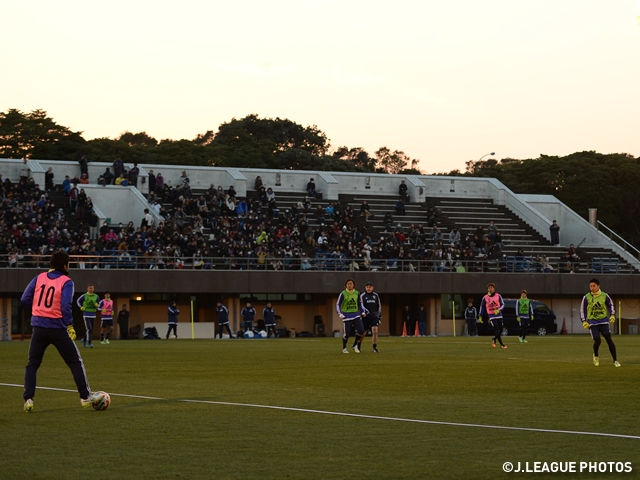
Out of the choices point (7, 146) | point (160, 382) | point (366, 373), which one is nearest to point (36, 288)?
point (160, 382)

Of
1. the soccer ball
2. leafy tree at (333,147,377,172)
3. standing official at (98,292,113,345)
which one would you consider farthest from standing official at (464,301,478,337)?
leafy tree at (333,147,377,172)

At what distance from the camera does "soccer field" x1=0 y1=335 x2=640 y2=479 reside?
920 centimetres

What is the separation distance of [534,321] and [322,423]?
46023 millimetres

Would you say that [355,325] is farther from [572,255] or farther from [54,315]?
[572,255]

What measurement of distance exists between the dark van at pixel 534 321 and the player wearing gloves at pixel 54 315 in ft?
145

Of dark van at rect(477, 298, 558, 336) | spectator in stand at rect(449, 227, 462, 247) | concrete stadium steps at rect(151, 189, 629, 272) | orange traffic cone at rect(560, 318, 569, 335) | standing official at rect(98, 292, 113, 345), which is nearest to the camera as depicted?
standing official at rect(98, 292, 113, 345)

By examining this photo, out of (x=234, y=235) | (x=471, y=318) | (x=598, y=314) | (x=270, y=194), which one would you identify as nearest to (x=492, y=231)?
(x=471, y=318)

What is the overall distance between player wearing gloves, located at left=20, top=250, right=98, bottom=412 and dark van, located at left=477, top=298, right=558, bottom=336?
1737 inches

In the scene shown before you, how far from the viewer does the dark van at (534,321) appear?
5600 cm

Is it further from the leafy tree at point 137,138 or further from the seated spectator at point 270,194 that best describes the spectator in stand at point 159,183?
the leafy tree at point 137,138

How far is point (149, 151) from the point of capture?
323 ft

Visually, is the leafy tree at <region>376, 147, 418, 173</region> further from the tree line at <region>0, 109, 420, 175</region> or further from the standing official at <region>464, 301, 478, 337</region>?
the standing official at <region>464, 301, 478, 337</region>

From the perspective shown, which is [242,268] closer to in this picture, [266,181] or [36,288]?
[266,181]

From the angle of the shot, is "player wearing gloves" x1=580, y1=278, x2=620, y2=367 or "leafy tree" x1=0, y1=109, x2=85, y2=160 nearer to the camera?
"player wearing gloves" x1=580, y1=278, x2=620, y2=367
